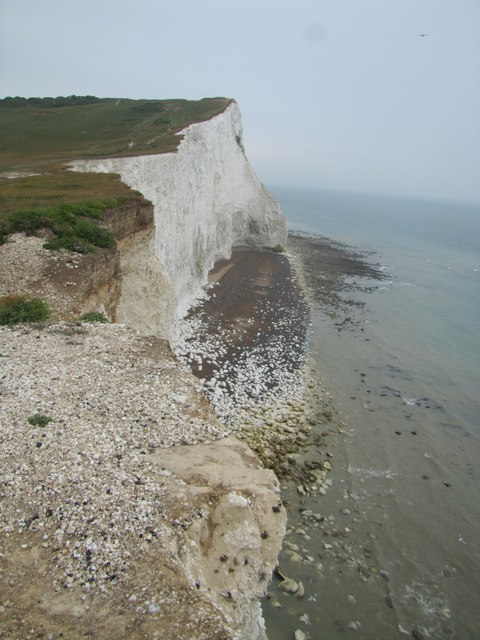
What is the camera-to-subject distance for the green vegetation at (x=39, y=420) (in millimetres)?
8902

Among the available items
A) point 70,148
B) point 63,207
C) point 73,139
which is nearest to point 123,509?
point 63,207

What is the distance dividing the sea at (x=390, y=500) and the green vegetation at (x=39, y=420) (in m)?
9.04

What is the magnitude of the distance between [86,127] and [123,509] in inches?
2436

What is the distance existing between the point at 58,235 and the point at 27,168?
658 inches

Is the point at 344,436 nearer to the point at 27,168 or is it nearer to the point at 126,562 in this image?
the point at 126,562

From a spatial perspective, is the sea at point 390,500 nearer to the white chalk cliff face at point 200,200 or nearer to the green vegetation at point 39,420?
the green vegetation at point 39,420

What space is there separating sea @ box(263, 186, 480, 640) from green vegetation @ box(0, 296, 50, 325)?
1169cm

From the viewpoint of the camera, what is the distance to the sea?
1313cm

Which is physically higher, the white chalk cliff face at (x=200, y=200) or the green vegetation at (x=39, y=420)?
the white chalk cliff face at (x=200, y=200)

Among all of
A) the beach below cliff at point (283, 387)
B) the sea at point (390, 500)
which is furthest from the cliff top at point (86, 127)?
the sea at point (390, 500)

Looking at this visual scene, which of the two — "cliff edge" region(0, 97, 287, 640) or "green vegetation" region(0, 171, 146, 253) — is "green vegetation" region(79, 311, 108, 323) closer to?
"cliff edge" region(0, 97, 287, 640)

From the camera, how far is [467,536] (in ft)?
54.9

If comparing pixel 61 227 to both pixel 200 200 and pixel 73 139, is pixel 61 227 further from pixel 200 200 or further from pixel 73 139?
pixel 73 139

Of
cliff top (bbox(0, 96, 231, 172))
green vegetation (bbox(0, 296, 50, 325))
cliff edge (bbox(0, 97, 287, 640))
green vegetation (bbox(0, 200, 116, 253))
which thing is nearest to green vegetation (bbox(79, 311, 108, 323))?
cliff edge (bbox(0, 97, 287, 640))
